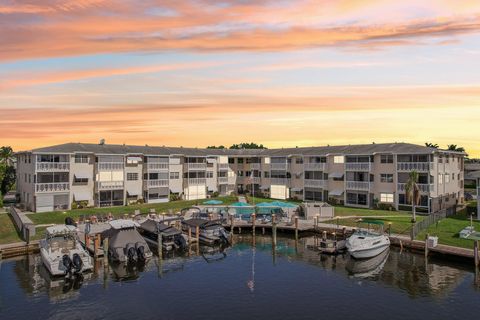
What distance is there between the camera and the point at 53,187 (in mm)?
68062

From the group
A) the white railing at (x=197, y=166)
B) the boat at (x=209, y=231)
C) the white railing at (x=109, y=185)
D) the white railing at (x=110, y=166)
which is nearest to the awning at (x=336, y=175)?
the white railing at (x=197, y=166)

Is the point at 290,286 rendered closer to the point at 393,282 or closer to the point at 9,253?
the point at 393,282

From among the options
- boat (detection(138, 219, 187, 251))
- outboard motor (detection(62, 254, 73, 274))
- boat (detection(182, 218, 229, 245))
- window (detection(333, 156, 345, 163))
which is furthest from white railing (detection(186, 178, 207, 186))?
outboard motor (detection(62, 254, 73, 274))

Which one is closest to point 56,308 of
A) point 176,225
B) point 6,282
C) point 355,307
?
point 6,282

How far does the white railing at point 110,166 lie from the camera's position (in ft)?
241

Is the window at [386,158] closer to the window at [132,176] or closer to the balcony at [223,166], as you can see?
the balcony at [223,166]

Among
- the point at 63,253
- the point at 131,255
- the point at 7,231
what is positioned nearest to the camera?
the point at 63,253

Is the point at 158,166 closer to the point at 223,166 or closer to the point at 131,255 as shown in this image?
the point at 223,166

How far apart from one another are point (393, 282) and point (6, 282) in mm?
35837

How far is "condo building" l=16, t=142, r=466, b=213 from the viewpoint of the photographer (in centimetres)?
6788

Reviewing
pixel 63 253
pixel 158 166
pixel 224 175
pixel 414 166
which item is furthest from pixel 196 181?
pixel 63 253

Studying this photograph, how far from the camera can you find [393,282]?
127 ft

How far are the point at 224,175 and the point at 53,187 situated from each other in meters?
38.1

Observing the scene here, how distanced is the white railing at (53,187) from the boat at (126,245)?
24579 millimetres
